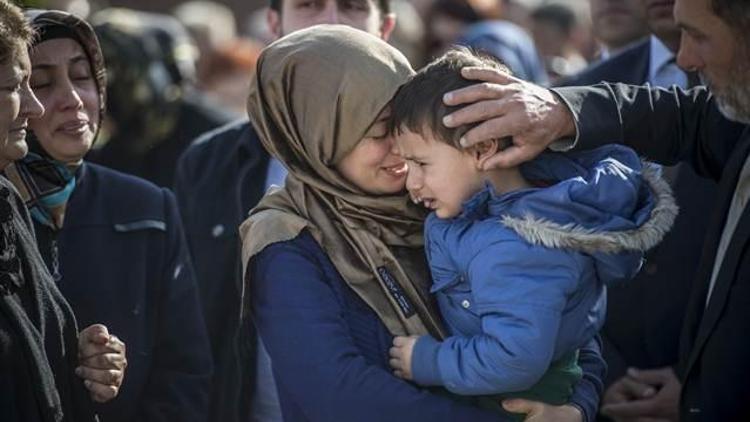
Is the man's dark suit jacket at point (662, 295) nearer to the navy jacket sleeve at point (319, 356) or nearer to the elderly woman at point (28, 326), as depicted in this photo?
the navy jacket sleeve at point (319, 356)

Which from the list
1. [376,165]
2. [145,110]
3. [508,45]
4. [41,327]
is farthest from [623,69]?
[41,327]

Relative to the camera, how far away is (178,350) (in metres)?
4.48

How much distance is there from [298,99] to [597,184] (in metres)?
0.79

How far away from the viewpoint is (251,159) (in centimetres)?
528

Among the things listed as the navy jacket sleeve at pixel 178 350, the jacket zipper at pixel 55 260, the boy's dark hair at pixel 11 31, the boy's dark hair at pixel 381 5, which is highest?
the boy's dark hair at pixel 11 31

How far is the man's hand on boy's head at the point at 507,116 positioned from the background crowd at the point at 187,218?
2.28ft

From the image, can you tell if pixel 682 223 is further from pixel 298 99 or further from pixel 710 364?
pixel 298 99

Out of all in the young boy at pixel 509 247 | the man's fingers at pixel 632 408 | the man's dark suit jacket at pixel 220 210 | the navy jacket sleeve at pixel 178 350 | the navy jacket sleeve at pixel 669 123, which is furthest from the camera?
the man's dark suit jacket at pixel 220 210

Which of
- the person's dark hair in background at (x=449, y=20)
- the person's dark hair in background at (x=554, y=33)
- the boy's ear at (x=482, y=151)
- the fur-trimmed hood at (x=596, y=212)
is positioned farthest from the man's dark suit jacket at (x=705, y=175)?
the person's dark hair in background at (x=554, y=33)

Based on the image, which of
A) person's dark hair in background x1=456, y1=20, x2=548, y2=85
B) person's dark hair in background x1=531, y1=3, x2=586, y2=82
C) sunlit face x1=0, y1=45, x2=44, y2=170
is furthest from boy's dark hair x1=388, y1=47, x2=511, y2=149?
person's dark hair in background x1=531, y1=3, x2=586, y2=82

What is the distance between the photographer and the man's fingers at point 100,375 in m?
3.82

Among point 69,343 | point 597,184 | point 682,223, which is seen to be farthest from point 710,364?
point 69,343

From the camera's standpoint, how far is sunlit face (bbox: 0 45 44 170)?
365 centimetres

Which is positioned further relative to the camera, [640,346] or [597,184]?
[640,346]
